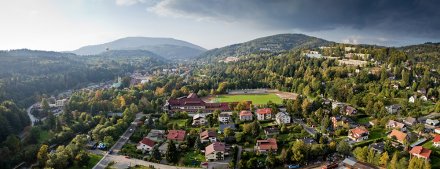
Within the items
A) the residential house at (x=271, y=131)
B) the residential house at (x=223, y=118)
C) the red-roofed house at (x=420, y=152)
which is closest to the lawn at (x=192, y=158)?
the residential house at (x=271, y=131)

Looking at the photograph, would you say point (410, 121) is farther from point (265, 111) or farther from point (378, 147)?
point (265, 111)

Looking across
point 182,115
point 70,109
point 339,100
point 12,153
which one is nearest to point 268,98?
point 339,100

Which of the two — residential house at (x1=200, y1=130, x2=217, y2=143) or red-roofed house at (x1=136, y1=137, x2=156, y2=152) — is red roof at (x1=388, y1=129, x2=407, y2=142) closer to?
residential house at (x1=200, y1=130, x2=217, y2=143)

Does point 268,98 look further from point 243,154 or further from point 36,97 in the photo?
point 36,97

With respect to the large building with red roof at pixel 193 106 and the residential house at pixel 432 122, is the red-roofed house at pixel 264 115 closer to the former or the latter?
the large building with red roof at pixel 193 106

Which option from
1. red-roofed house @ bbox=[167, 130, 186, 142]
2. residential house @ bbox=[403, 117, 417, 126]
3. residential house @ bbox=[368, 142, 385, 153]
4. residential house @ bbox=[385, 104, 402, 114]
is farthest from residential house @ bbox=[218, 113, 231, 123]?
residential house @ bbox=[403, 117, 417, 126]

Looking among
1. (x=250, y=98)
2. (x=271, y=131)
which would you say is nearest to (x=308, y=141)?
(x=271, y=131)
